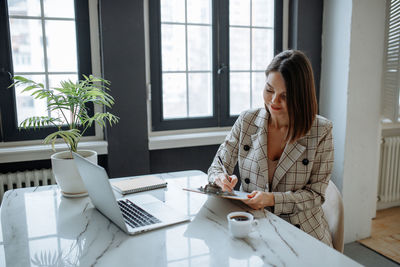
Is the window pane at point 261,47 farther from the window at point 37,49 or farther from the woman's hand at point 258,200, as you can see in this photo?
the woman's hand at point 258,200

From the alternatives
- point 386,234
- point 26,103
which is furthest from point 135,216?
point 386,234

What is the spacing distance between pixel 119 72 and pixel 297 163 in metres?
1.41

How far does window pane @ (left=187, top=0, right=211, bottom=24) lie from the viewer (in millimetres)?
2744

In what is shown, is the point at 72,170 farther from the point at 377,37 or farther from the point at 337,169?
the point at 377,37

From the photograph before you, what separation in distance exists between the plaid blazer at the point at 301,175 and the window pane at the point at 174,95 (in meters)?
1.17

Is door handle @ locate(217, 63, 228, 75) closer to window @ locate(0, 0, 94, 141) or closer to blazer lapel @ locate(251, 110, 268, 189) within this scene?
window @ locate(0, 0, 94, 141)

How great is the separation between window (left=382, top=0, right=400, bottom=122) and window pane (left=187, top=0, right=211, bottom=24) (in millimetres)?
1360

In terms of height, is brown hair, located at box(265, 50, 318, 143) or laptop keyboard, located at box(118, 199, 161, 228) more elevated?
brown hair, located at box(265, 50, 318, 143)

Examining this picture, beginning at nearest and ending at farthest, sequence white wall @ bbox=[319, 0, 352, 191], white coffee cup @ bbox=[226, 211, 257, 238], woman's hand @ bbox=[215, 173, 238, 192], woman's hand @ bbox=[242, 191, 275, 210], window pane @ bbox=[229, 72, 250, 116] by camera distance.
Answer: white coffee cup @ bbox=[226, 211, 257, 238]
woman's hand @ bbox=[242, 191, 275, 210]
woman's hand @ bbox=[215, 173, 238, 192]
white wall @ bbox=[319, 0, 352, 191]
window pane @ bbox=[229, 72, 250, 116]

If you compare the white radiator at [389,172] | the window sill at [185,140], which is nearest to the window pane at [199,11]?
the window sill at [185,140]

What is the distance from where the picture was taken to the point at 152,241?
112 centimetres

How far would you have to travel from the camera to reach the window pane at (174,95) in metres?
2.74

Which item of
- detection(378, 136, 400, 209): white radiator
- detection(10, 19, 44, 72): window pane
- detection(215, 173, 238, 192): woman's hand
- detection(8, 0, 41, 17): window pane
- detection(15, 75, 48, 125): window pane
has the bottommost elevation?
detection(378, 136, 400, 209): white radiator

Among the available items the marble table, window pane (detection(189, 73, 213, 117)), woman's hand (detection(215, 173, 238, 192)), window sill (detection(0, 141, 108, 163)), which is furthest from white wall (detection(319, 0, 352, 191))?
window sill (detection(0, 141, 108, 163))
